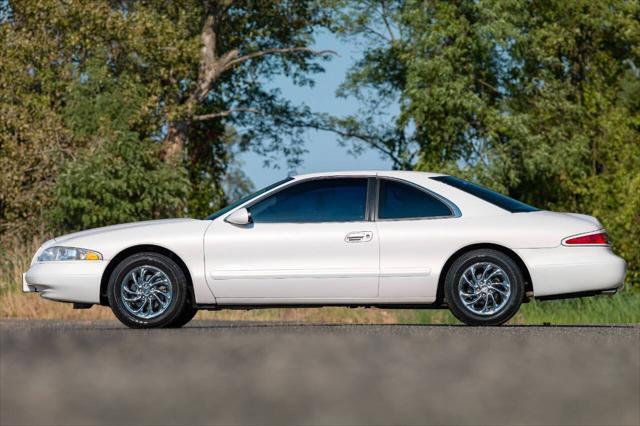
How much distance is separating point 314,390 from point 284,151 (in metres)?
37.8

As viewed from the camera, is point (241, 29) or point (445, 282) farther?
point (241, 29)

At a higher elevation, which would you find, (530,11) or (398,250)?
(530,11)

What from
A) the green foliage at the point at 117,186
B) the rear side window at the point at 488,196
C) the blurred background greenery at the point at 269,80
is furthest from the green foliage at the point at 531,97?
the rear side window at the point at 488,196

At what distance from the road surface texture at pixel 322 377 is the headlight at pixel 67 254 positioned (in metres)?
1.28

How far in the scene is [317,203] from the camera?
11477 millimetres

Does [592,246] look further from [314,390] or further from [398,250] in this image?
[314,390]

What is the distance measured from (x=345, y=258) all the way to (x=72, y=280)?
7.80 feet

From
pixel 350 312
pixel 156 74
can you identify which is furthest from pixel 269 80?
pixel 350 312

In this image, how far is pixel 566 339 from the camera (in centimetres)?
955

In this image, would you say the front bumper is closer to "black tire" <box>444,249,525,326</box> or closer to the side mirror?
the side mirror

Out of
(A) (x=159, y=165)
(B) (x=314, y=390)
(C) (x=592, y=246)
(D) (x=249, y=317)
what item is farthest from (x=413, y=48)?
(B) (x=314, y=390)

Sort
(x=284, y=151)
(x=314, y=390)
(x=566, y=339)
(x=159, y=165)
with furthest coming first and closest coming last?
(x=284, y=151) < (x=159, y=165) < (x=566, y=339) < (x=314, y=390)

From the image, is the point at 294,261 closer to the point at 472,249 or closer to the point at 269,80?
the point at 472,249

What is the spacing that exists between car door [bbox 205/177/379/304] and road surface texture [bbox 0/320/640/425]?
912mm
